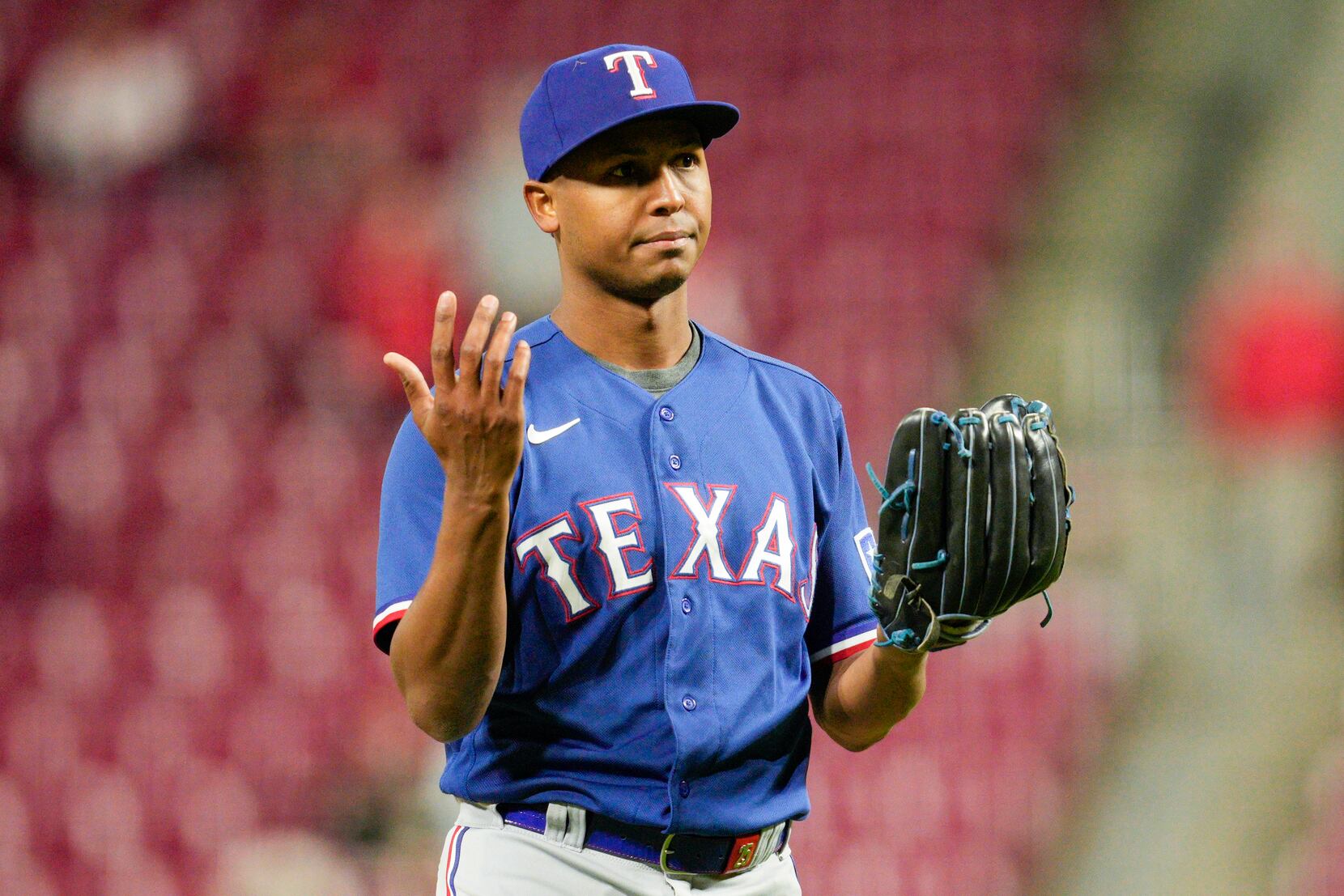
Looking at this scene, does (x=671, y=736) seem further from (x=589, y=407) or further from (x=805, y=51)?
(x=805, y=51)

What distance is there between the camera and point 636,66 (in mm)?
1763

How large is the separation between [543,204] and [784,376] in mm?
388

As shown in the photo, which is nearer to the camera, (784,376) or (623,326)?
(623,326)

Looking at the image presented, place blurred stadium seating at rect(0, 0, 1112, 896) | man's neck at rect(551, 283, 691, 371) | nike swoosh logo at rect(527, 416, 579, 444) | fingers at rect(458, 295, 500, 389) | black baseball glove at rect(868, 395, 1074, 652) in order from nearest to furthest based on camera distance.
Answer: fingers at rect(458, 295, 500, 389)
black baseball glove at rect(868, 395, 1074, 652)
nike swoosh logo at rect(527, 416, 579, 444)
man's neck at rect(551, 283, 691, 371)
blurred stadium seating at rect(0, 0, 1112, 896)

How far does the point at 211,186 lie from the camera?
17.4 feet

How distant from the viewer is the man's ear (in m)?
1.82

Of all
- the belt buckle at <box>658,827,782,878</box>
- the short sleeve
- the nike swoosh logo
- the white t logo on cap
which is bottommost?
the belt buckle at <box>658,827,782,878</box>

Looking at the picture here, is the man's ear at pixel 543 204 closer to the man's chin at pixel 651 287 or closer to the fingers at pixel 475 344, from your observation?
the man's chin at pixel 651 287

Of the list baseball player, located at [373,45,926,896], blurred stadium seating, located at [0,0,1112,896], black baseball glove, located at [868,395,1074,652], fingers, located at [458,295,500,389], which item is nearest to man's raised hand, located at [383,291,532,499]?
fingers, located at [458,295,500,389]

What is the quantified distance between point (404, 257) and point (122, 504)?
1.29 metres

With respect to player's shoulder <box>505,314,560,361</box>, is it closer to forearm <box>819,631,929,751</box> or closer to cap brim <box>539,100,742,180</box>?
cap brim <box>539,100,742,180</box>

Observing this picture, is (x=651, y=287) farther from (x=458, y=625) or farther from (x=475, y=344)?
(x=458, y=625)

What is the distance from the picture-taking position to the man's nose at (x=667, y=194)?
5.65ft

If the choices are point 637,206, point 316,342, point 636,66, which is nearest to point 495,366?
point 637,206
